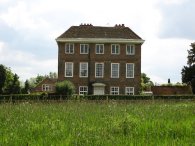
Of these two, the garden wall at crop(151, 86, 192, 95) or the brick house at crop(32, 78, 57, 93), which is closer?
the garden wall at crop(151, 86, 192, 95)

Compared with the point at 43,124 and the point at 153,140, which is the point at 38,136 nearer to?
the point at 43,124

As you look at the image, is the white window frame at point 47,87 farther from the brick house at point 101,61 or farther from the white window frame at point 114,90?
the white window frame at point 114,90

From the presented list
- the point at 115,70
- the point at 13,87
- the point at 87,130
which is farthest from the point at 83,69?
the point at 87,130

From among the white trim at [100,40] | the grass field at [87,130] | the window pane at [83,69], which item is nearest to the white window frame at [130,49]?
the white trim at [100,40]

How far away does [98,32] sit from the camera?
6681cm

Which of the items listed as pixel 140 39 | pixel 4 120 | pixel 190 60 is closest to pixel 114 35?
pixel 140 39

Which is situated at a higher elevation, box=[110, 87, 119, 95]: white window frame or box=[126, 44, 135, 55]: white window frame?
box=[126, 44, 135, 55]: white window frame

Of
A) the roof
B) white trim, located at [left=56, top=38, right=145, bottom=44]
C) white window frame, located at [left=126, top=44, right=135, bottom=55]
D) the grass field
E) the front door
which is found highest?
the roof

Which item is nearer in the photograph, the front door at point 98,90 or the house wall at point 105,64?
the front door at point 98,90

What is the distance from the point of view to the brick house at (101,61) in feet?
214

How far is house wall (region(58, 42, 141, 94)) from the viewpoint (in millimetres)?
65375

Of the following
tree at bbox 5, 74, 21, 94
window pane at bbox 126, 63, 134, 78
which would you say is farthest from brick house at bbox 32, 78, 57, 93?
window pane at bbox 126, 63, 134, 78

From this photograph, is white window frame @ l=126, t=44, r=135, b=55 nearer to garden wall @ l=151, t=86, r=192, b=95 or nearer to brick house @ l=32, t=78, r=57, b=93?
garden wall @ l=151, t=86, r=192, b=95

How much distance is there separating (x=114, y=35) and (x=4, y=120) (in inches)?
2151
